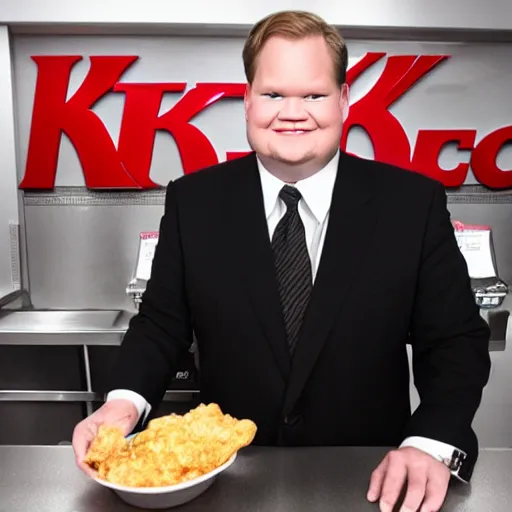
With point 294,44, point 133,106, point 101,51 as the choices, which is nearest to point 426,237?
point 294,44

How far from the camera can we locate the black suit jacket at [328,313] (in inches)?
59.7

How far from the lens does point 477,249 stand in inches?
126

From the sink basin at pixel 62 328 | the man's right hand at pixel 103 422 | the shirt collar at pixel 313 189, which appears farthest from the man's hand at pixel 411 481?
the sink basin at pixel 62 328

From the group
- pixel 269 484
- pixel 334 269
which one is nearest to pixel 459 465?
pixel 269 484

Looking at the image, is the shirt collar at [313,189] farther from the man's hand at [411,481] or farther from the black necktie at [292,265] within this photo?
the man's hand at [411,481]

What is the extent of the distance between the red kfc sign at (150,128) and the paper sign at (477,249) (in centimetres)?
40

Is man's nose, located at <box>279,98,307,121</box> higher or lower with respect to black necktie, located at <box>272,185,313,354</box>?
higher

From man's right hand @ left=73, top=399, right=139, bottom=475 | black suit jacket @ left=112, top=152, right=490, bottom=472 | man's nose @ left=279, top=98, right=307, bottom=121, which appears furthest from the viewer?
black suit jacket @ left=112, top=152, right=490, bottom=472

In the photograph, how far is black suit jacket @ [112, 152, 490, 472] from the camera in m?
1.52

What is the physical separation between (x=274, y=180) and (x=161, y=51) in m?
2.17

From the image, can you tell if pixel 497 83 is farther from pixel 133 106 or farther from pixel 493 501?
pixel 493 501

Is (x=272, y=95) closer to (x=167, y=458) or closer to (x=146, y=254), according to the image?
(x=167, y=458)

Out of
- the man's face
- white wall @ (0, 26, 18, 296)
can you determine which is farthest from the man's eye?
white wall @ (0, 26, 18, 296)

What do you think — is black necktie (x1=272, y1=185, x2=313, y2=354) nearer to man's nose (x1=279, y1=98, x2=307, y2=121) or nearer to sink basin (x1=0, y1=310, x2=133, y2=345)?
man's nose (x1=279, y1=98, x2=307, y2=121)
